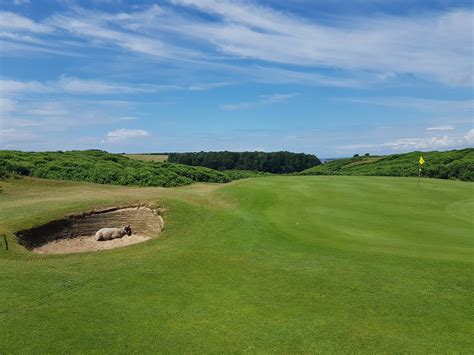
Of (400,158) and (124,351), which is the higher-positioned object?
(400,158)

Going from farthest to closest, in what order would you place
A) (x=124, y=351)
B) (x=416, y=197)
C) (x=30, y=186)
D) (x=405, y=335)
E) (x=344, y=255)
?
(x=30, y=186) < (x=416, y=197) < (x=344, y=255) < (x=405, y=335) < (x=124, y=351)

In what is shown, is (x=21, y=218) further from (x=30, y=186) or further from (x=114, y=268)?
(x=30, y=186)

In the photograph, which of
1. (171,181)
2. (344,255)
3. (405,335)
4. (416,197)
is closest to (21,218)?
(344,255)

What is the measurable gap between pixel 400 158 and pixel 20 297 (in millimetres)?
105370

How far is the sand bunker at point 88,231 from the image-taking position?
2012cm

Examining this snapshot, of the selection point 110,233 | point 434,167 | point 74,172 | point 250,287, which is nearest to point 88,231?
point 110,233

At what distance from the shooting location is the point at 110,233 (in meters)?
22.0

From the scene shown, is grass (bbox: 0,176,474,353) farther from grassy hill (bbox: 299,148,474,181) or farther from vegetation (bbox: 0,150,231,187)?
grassy hill (bbox: 299,148,474,181)

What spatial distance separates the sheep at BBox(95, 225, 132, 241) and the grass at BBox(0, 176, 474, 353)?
7.77 feet

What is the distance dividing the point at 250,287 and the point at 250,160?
121m

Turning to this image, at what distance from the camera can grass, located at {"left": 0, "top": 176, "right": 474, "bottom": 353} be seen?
9688 mm

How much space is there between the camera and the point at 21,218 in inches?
813

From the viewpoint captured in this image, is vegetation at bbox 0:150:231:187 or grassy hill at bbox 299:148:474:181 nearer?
vegetation at bbox 0:150:231:187

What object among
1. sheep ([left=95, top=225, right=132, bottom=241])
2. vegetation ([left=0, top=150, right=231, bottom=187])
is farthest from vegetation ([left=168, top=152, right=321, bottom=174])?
sheep ([left=95, top=225, right=132, bottom=241])
